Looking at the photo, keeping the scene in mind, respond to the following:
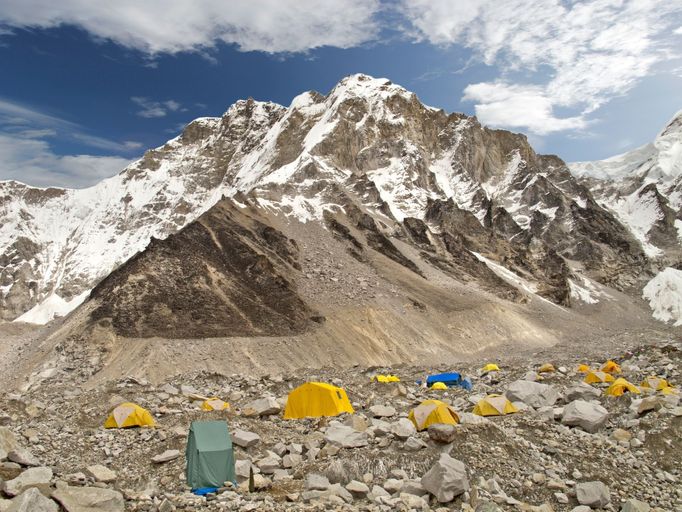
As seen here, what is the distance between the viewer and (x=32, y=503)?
1136 cm

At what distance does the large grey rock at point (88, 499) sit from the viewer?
12.0m

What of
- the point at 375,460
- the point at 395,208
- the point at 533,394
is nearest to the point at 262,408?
the point at 375,460

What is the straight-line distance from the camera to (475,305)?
8212cm

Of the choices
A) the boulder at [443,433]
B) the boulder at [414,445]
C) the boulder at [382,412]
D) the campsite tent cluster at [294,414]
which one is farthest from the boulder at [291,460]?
the boulder at [382,412]

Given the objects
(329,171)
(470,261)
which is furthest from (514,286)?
(329,171)

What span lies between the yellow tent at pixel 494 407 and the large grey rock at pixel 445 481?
8.38 m

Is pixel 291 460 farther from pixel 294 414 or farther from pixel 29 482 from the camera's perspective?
pixel 294 414

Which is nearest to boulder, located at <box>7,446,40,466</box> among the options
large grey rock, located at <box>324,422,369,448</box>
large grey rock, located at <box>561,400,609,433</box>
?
large grey rock, located at <box>324,422,369,448</box>

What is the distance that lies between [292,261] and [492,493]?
64.7 metres

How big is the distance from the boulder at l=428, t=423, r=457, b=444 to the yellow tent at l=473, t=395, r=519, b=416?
5.76m

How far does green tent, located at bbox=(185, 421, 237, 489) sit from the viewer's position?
1600 centimetres

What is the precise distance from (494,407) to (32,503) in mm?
16858

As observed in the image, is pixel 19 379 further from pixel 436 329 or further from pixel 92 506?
pixel 436 329

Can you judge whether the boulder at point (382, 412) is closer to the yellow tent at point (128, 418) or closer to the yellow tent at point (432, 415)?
the yellow tent at point (432, 415)
